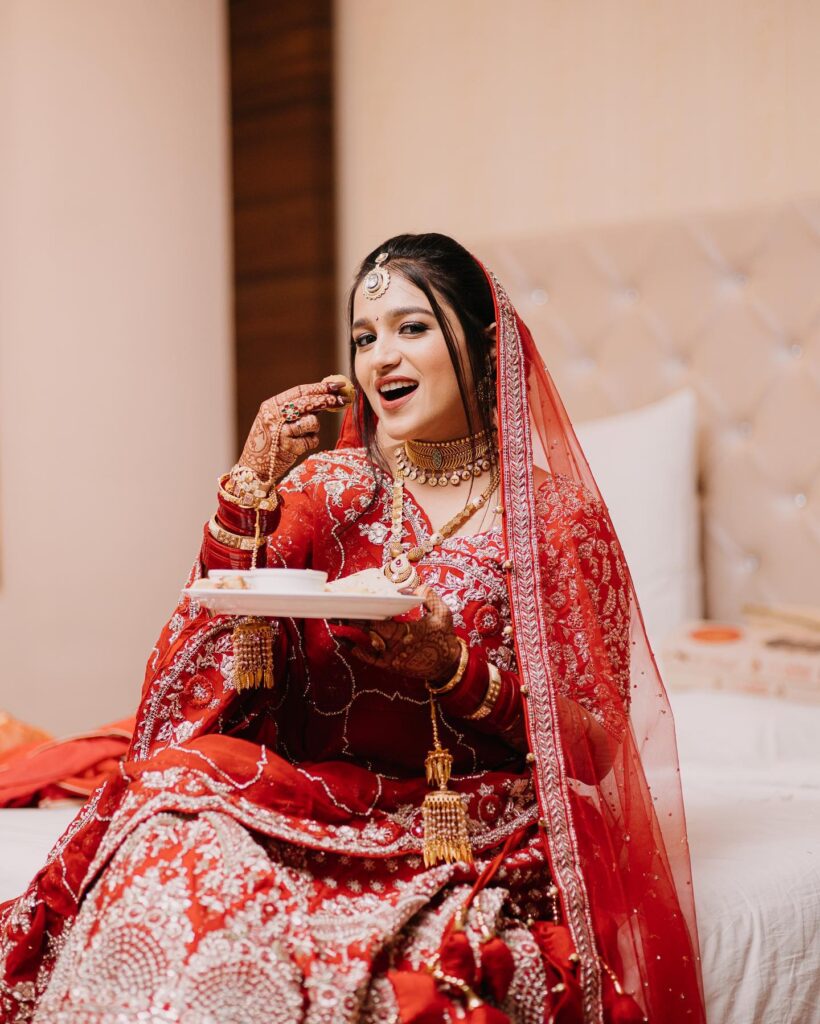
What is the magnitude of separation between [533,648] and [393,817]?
0.32 meters

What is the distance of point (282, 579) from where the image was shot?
1541mm

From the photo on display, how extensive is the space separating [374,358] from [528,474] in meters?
0.33

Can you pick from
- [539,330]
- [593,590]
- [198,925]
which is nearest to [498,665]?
[593,590]

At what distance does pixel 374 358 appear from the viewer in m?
2.01

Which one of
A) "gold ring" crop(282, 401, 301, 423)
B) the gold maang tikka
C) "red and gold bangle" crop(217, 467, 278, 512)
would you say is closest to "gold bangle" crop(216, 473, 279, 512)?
"red and gold bangle" crop(217, 467, 278, 512)

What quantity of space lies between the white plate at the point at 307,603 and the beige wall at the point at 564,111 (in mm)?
2262

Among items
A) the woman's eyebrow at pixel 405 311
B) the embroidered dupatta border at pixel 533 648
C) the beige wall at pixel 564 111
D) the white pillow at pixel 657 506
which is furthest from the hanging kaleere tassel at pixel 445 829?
the beige wall at pixel 564 111

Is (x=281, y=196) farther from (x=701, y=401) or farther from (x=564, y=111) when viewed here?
(x=701, y=401)

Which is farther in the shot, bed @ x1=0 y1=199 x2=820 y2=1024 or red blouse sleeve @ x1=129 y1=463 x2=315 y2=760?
bed @ x1=0 y1=199 x2=820 y2=1024

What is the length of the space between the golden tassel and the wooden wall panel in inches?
99.6

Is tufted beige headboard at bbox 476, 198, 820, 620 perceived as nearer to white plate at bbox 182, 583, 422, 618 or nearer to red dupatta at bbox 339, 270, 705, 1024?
red dupatta at bbox 339, 270, 705, 1024

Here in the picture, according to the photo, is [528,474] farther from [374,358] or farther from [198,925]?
[198,925]

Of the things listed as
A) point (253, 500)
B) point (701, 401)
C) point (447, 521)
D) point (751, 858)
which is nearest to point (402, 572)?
point (447, 521)

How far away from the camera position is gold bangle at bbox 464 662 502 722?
68.9 inches
